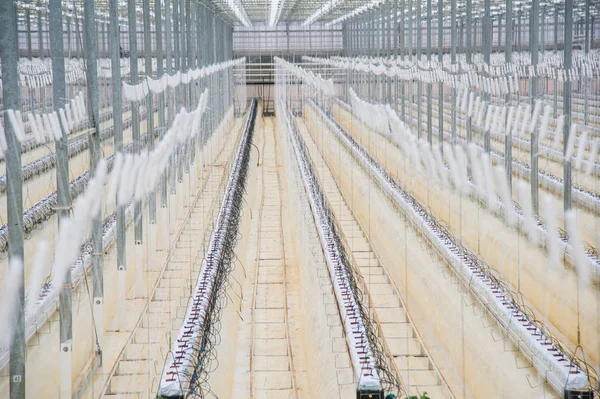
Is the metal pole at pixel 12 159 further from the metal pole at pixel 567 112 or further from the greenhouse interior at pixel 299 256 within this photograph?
the metal pole at pixel 567 112

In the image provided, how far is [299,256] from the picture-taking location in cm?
→ 1448

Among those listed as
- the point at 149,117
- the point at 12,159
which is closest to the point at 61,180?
the point at 12,159

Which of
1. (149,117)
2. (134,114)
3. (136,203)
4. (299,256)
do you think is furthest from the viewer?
(299,256)

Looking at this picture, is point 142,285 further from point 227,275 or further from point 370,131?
point 370,131

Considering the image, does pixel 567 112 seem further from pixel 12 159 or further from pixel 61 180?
pixel 12 159

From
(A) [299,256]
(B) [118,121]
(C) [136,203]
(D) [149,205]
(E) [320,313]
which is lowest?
(A) [299,256]

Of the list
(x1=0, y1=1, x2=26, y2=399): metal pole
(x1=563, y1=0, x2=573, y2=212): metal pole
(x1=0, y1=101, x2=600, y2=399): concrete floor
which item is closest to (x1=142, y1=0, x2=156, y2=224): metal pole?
(x1=0, y1=101, x2=600, y2=399): concrete floor

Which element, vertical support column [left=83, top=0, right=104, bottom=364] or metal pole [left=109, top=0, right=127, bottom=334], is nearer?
vertical support column [left=83, top=0, right=104, bottom=364]

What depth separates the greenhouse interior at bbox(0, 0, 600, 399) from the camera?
22.5 ft

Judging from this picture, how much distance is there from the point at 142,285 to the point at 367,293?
3.00m

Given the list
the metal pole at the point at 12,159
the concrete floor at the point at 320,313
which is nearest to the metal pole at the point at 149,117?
the concrete floor at the point at 320,313

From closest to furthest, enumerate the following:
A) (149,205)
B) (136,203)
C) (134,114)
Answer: (136,203)
(134,114)
(149,205)

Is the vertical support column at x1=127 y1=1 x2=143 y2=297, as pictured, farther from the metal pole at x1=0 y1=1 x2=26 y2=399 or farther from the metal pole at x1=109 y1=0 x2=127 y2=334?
the metal pole at x1=0 y1=1 x2=26 y2=399

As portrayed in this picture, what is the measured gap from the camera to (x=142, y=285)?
10.9m
